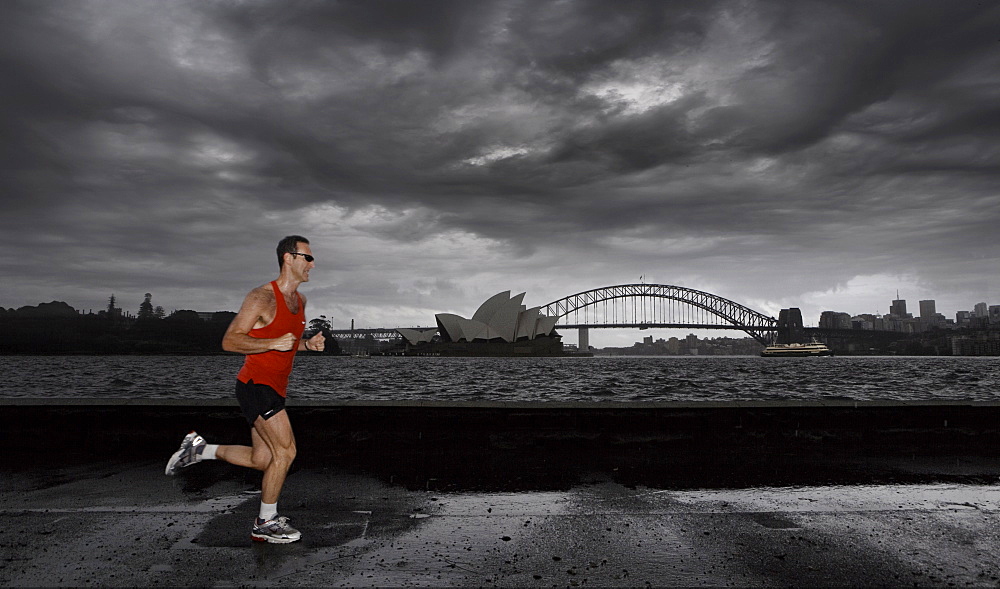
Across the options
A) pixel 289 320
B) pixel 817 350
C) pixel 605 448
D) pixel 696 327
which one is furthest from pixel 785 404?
pixel 817 350

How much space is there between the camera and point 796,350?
415 ft

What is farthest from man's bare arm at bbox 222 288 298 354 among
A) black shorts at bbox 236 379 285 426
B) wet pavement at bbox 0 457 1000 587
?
wet pavement at bbox 0 457 1000 587

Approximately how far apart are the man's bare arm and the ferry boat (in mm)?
134985

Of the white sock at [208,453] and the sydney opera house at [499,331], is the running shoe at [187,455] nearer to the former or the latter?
the white sock at [208,453]

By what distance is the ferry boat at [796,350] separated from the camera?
413 ft

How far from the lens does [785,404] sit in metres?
6.33

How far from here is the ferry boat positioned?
126 m

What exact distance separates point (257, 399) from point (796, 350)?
138244 mm

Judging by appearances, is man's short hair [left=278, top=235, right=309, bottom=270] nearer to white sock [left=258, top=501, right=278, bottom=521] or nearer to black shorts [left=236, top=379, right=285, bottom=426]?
black shorts [left=236, top=379, right=285, bottom=426]

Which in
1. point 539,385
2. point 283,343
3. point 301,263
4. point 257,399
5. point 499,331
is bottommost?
point 539,385

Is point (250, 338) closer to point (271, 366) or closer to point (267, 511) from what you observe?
point (271, 366)

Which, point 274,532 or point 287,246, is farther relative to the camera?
point 287,246

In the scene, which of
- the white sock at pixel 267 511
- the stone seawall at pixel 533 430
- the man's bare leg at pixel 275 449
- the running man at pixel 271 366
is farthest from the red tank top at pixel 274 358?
the stone seawall at pixel 533 430

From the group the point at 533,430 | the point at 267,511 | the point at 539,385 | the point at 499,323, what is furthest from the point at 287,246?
the point at 499,323
